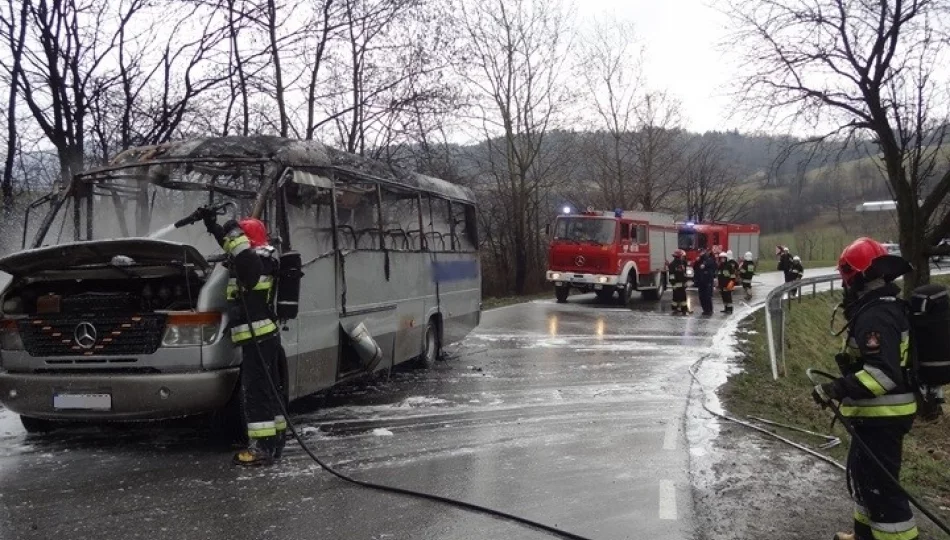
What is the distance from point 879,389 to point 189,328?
4821mm

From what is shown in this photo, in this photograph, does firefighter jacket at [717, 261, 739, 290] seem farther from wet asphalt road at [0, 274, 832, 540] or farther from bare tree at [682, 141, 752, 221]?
bare tree at [682, 141, 752, 221]

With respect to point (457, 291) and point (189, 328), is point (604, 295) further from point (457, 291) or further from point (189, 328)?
point (189, 328)

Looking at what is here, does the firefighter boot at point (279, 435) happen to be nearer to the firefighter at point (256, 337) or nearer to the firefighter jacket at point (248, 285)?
the firefighter at point (256, 337)

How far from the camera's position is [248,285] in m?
6.05

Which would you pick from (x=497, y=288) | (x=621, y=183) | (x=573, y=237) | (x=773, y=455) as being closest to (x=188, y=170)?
(x=773, y=455)

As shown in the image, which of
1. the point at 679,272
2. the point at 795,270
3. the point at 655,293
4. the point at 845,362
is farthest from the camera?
the point at 655,293

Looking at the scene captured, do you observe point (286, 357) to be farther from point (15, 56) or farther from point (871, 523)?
point (15, 56)

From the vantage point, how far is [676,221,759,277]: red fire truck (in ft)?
117

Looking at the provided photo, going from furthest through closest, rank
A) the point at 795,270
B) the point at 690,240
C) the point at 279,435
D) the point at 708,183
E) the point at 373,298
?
1. the point at 708,183
2. the point at 690,240
3. the point at 795,270
4. the point at 373,298
5. the point at 279,435

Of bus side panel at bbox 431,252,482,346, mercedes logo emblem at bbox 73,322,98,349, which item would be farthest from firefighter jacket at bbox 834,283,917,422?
bus side panel at bbox 431,252,482,346

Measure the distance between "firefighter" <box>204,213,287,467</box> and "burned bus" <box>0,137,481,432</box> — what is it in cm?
28

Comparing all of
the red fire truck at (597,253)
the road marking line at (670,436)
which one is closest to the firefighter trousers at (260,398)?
the road marking line at (670,436)

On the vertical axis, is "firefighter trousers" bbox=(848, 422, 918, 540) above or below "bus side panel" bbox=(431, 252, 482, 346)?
below

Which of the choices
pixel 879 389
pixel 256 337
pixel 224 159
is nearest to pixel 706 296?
pixel 224 159
